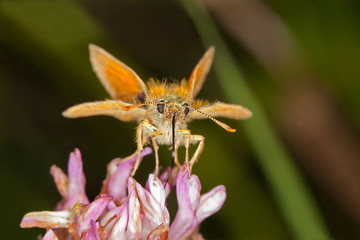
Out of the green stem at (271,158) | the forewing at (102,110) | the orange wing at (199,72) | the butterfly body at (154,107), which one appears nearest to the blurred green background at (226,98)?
the green stem at (271,158)

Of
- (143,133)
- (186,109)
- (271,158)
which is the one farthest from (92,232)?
(271,158)

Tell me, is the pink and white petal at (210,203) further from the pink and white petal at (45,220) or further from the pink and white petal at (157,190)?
the pink and white petal at (45,220)

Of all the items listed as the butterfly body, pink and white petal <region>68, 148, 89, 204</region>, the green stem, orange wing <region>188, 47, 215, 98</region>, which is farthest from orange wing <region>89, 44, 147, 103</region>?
the green stem

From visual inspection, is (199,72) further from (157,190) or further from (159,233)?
(159,233)

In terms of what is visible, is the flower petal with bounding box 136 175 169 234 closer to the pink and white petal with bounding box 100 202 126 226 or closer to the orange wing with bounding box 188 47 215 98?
the pink and white petal with bounding box 100 202 126 226

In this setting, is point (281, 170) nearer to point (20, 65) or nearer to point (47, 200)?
point (47, 200)

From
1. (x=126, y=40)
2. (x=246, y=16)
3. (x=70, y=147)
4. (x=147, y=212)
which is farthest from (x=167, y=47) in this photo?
(x=147, y=212)
